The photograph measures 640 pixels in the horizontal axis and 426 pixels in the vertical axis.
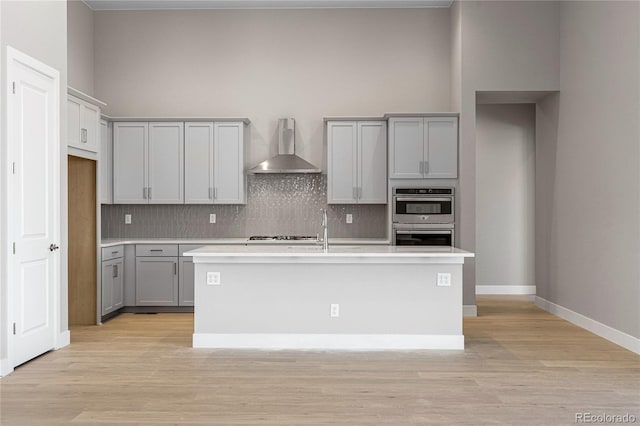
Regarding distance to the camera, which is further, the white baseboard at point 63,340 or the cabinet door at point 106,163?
the cabinet door at point 106,163

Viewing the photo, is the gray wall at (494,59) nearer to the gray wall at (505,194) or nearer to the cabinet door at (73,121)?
the gray wall at (505,194)

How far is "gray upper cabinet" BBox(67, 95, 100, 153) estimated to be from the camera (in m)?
5.88

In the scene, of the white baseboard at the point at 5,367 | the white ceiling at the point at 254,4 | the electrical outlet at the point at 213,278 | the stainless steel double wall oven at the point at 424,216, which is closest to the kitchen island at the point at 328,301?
the electrical outlet at the point at 213,278

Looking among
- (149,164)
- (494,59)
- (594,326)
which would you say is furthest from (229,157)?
(594,326)

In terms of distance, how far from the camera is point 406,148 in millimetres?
7055

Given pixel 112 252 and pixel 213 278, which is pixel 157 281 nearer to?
pixel 112 252

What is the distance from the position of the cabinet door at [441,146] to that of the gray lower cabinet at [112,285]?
154 inches

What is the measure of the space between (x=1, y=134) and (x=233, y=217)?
3.73m

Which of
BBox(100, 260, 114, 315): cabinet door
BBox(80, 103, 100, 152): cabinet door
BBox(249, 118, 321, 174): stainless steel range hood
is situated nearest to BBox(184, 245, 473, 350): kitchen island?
BBox(100, 260, 114, 315): cabinet door

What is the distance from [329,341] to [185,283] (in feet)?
8.63

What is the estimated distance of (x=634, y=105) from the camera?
5.16 m

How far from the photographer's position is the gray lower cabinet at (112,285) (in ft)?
21.6

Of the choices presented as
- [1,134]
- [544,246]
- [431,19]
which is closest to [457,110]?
[431,19]

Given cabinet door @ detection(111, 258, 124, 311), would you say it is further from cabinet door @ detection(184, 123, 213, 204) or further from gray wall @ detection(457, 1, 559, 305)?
gray wall @ detection(457, 1, 559, 305)
